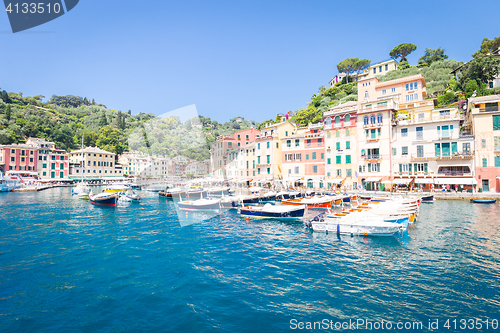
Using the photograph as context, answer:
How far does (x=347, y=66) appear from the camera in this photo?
3770 inches

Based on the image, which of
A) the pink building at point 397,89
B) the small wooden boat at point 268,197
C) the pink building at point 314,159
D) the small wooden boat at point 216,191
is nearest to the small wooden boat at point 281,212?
the small wooden boat at point 268,197

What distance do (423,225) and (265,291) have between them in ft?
55.9

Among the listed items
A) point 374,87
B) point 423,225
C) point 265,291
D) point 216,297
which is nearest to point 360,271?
point 265,291

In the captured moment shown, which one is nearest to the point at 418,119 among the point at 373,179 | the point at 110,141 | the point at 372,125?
the point at 372,125

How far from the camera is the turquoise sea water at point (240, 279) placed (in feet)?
28.0

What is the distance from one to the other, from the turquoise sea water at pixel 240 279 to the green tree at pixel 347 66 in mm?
87257

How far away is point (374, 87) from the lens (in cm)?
5288

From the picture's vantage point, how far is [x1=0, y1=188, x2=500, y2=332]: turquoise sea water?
28.0 feet

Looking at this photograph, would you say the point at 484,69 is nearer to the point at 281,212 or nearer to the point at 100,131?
the point at 281,212

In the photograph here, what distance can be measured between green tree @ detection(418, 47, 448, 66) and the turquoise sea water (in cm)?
7732

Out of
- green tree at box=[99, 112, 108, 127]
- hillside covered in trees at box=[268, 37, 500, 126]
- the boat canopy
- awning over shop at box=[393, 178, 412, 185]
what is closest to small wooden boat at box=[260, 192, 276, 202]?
the boat canopy

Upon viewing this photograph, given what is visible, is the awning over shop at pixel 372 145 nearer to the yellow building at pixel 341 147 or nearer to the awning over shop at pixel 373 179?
the yellow building at pixel 341 147

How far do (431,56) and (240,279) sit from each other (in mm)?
96246

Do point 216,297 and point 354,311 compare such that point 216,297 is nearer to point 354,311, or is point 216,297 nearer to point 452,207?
point 354,311
